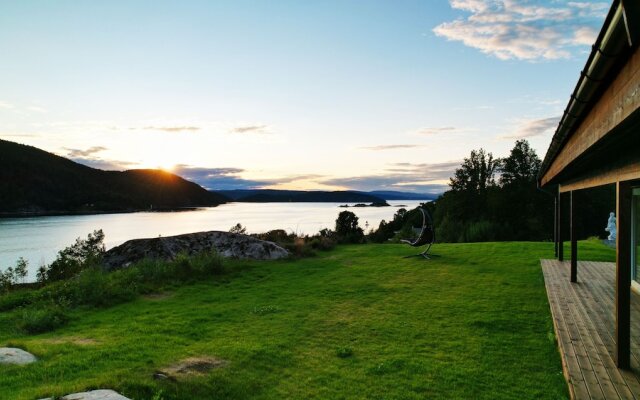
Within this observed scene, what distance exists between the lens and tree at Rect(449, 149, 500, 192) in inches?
2114

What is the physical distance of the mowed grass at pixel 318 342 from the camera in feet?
14.3

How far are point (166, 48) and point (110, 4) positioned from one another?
2.07m

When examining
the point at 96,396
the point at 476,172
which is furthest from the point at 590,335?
the point at 476,172

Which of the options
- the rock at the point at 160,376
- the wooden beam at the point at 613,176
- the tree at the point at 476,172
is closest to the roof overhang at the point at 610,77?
the wooden beam at the point at 613,176

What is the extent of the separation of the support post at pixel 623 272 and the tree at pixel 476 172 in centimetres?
5036

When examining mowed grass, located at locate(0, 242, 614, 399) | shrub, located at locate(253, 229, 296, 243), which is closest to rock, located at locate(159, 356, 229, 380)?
mowed grass, located at locate(0, 242, 614, 399)

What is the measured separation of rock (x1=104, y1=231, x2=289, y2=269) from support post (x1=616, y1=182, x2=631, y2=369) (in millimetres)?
11327

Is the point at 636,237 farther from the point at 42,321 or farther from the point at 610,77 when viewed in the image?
the point at 42,321

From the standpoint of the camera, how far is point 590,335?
580 cm

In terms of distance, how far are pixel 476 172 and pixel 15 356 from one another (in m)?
56.0

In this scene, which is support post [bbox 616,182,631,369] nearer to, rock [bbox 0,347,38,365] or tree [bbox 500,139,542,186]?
rock [bbox 0,347,38,365]

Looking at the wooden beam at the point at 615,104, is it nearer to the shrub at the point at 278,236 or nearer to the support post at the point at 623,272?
the support post at the point at 623,272

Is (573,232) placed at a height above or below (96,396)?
above

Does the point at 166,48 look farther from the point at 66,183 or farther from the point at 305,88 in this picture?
the point at 66,183
